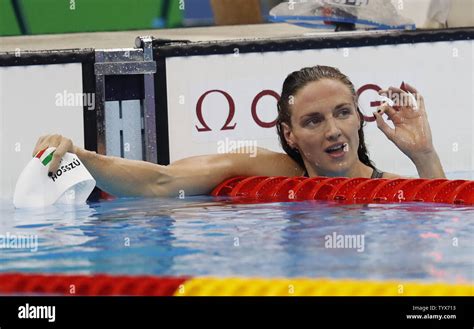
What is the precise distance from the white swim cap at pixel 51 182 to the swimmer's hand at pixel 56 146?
21mm

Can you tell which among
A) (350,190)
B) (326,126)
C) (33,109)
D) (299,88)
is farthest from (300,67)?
(33,109)

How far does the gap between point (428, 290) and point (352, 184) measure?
90.0 inches

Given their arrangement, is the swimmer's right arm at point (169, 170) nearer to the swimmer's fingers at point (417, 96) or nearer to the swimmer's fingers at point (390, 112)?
the swimmer's fingers at point (390, 112)

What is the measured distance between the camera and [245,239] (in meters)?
3.87

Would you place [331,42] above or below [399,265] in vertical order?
above

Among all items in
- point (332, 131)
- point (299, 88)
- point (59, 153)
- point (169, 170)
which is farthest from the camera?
point (299, 88)

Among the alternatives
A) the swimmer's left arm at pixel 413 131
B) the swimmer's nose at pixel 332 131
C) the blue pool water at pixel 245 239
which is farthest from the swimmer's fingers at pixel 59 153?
the swimmer's left arm at pixel 413 131

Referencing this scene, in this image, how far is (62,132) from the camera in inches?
232

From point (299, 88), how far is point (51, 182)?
136 cm

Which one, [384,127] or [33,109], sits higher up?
[33,109]

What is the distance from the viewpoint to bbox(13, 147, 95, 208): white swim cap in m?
4.87

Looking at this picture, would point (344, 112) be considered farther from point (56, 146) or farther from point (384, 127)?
point (56, 146)
